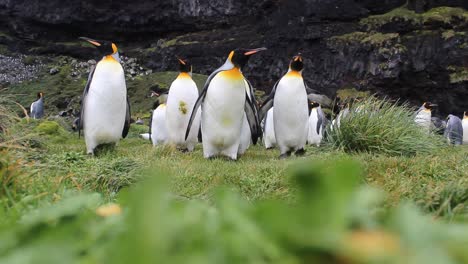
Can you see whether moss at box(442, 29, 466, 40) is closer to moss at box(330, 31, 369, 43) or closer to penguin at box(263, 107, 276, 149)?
moss at box(330, 31, 369, 43)

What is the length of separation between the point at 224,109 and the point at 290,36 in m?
43.3

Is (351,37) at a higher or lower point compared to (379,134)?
lower

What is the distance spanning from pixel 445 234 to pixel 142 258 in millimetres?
410

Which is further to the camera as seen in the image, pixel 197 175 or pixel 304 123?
pixel 304 123

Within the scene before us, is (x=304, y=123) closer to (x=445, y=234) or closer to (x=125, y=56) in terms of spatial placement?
(x=445, y=234)

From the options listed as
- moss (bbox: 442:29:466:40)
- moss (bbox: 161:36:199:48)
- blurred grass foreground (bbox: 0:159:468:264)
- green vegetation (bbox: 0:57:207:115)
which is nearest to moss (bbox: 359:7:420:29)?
moss (bbox: 442:29:466:40)

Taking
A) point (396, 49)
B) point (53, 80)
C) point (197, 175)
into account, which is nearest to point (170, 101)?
point (197, 175)

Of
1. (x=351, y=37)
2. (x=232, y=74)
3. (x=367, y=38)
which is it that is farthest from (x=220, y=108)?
(x=351, y=37)

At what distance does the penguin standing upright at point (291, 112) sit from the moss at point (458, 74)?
3543 cm

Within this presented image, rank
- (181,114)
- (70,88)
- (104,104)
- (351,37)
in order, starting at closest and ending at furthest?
(104,104) < (181,114) < (351,37) < (70,88)

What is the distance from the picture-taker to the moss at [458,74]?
138 ft

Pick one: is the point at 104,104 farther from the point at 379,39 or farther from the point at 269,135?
the point at 379,39

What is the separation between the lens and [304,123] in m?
10.2

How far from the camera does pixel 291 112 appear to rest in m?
9.91
